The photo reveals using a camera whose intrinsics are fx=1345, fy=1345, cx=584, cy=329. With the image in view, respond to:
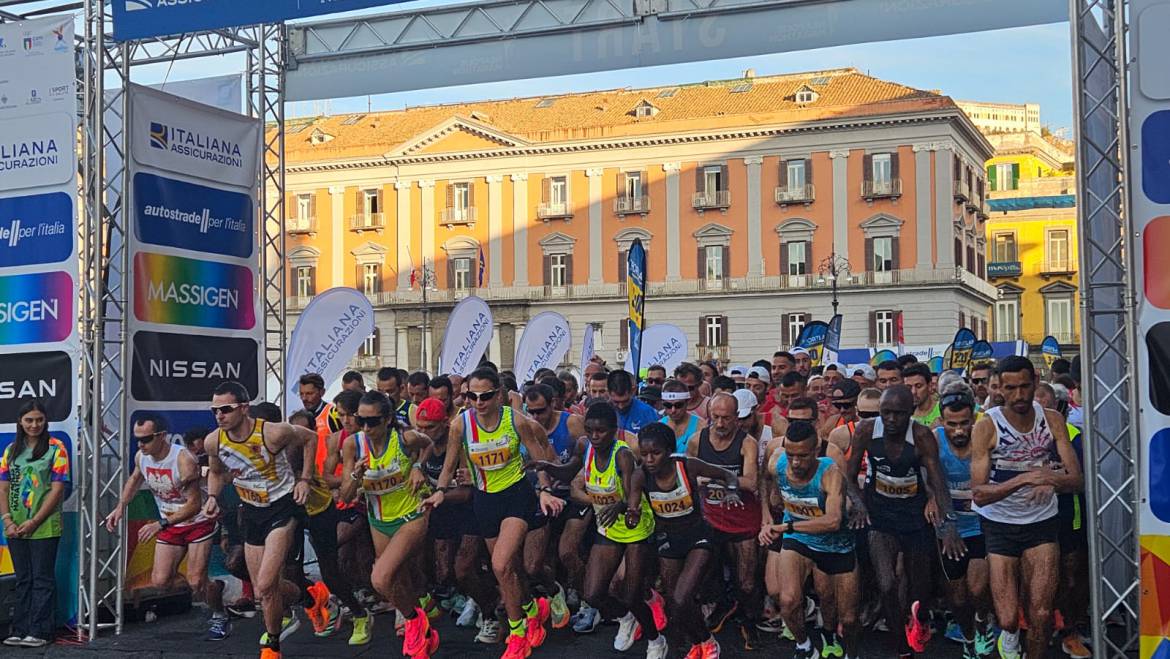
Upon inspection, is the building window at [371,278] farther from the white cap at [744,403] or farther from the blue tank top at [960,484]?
the blue tank top at [960,484]

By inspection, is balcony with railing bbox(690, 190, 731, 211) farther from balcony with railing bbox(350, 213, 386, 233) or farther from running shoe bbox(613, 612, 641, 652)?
running shoe bbox(613, 612, 641, 652)

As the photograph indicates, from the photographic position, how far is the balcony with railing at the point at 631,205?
205 ft

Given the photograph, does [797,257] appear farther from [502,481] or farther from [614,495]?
[614,495]

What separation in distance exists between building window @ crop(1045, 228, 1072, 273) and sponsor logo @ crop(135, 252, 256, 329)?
2567 inches

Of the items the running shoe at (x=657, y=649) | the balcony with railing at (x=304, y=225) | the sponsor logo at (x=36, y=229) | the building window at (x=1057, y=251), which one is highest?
the balcony with railing at (x=304, y=225)

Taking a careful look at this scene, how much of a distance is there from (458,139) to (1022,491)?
58099 mm

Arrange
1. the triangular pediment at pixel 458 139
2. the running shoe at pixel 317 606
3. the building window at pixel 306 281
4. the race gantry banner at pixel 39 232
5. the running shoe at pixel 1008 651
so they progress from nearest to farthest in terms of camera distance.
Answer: the running shoe at pixel 1008 651
the running shoe at pixel 317 606
the race gantry banner at pixel 39 232
the triangular pediment at pixel 458 139
the building window at pixel 306 281

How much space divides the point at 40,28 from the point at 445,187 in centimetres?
5470

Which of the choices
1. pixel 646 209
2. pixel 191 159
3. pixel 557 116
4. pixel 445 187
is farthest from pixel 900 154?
pixel 191 159

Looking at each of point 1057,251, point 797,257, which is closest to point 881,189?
point 797,257

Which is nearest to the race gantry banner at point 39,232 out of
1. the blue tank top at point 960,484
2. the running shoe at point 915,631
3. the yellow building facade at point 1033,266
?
the running shoe at point 915,631

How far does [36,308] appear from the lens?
1128 cm

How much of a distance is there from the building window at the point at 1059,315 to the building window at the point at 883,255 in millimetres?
15874

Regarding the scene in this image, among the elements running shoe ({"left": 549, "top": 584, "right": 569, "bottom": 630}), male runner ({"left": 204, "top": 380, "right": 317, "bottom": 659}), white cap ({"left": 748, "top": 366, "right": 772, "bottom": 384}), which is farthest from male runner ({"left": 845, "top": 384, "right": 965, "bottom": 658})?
male runner ({"left": 204, "top": 380, "right": 317, "bottom": 659})
